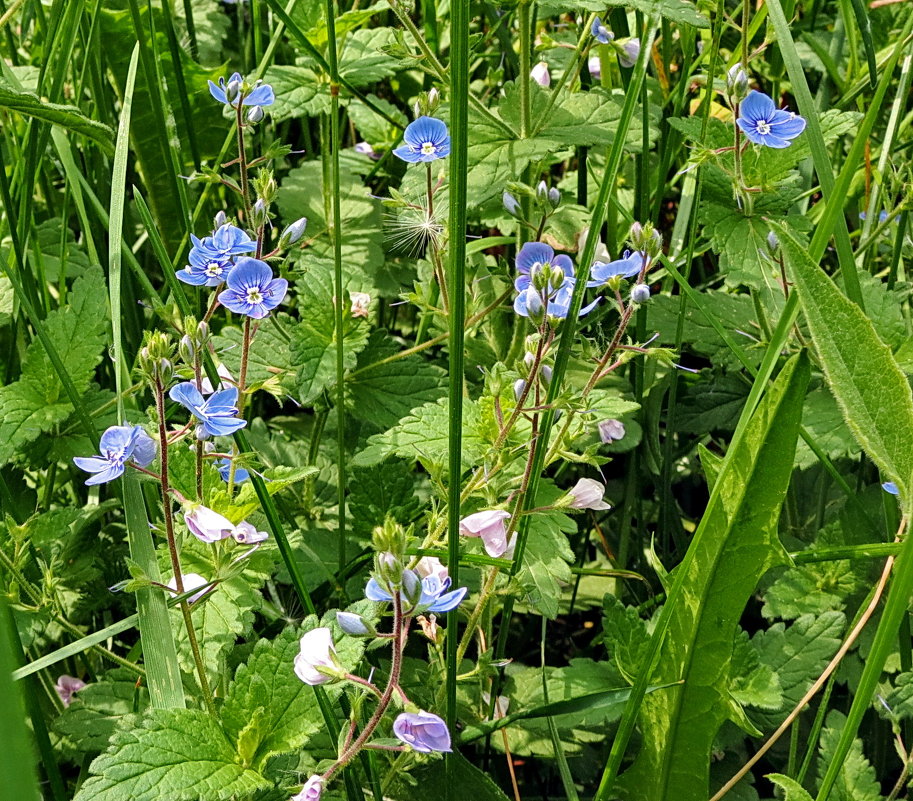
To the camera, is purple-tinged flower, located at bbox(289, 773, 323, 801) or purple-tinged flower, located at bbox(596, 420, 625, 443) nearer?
purple-tinged flower, located at bbox(289, 773, 323, 801)

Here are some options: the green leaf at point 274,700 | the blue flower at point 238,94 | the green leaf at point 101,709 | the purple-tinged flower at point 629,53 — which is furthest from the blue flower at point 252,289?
the purple-tinged flower at point 629,53

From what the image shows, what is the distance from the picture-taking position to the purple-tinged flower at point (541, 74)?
1.98m

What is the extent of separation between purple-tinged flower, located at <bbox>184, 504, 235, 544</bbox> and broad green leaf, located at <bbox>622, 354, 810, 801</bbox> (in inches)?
19.4

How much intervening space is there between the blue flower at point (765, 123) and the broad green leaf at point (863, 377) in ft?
2.32

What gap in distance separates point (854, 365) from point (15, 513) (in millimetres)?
1139

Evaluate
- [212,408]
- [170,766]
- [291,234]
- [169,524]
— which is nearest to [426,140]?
[291,234]

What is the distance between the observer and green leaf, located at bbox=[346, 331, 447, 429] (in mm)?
1698

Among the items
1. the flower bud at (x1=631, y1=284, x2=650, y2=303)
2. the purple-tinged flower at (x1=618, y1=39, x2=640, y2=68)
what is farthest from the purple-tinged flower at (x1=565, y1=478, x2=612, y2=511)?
the purple-tinged flower at (x1=618, y1=39, x2=640, y2=68)

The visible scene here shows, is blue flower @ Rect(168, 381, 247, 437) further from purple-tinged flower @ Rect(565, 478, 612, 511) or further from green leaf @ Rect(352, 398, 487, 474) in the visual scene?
purple-tinged flower @ Rect(565, 478, 612, 511)

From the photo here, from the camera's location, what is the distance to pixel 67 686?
62.3 inches

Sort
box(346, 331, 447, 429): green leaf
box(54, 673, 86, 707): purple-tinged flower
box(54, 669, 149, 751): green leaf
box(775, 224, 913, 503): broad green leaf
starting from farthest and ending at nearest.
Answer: box(346, 331, 447, 429): green leaf
box(54, 673, 86, 707): purple-tinged flower
box(54, 669, 149, 751): green leaf
box(775, 224, 913, 503): broad green leaf

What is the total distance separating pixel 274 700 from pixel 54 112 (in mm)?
660

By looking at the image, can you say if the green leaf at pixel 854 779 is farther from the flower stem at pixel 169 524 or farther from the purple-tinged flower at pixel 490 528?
the flower stem at pixel 169 524

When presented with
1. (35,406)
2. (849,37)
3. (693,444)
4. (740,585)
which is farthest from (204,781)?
(849,37)
